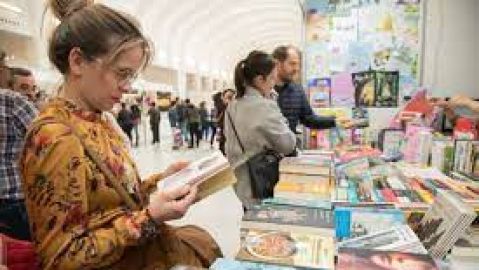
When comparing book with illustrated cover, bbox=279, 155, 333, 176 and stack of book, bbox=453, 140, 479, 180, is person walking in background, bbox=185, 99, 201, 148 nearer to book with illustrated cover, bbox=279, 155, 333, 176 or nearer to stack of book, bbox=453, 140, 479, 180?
book with illustrated cover, bbox=279, 155, 333, 176

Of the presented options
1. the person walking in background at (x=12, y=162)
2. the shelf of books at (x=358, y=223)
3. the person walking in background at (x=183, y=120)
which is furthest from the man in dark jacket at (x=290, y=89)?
the person walking in background at (x=183, y=120)

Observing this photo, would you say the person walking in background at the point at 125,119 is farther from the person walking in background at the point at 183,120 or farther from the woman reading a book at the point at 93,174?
the woman reading a book at the point at 93,174

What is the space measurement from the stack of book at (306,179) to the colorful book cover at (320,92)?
173cm

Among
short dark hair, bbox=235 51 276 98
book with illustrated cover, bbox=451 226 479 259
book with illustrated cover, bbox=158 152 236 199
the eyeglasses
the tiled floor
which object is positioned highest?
short dark hair, bbox=235 51 276 98

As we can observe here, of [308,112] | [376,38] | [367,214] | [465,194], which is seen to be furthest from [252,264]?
[376,38]

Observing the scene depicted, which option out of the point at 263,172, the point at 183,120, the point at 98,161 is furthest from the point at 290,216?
the point at 183,120

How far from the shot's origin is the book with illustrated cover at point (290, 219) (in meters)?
1.45

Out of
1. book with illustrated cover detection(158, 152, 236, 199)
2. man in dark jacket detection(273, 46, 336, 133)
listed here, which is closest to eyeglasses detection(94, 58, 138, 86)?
book with illustrated cover detection(158, 152, 236, 199)

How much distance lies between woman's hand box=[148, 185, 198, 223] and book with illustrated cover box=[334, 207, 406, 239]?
676mm

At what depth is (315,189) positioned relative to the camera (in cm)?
216

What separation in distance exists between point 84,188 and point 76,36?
Answer: 42 cm

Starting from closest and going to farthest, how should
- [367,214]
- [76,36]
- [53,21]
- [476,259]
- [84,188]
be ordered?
[84,188]
[76,36]
[53,21]
[476,259]
[367,214]

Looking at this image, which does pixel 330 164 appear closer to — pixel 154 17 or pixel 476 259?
pixel 476 259

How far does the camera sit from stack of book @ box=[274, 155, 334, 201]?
2049 mm
